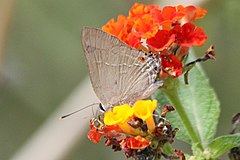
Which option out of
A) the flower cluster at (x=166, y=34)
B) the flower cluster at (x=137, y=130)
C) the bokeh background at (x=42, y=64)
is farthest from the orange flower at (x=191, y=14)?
the bokeh background at (x=42, y=64)

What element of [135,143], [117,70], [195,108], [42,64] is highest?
[117,70]

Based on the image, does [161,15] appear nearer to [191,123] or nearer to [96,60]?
[96,60]

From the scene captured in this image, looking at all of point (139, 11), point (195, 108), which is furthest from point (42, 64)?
point (139, 11)

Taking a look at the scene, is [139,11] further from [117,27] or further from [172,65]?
[172,65]

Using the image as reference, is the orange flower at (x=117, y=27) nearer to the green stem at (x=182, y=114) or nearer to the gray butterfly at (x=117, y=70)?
the gray butterfly at (x=117, y=70)

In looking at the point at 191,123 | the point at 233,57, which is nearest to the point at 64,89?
the point at 233,57

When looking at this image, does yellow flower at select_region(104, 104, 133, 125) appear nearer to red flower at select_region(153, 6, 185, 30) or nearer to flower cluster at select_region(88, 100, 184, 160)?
flower cluster at select_region(88, 100, 184, 160)
